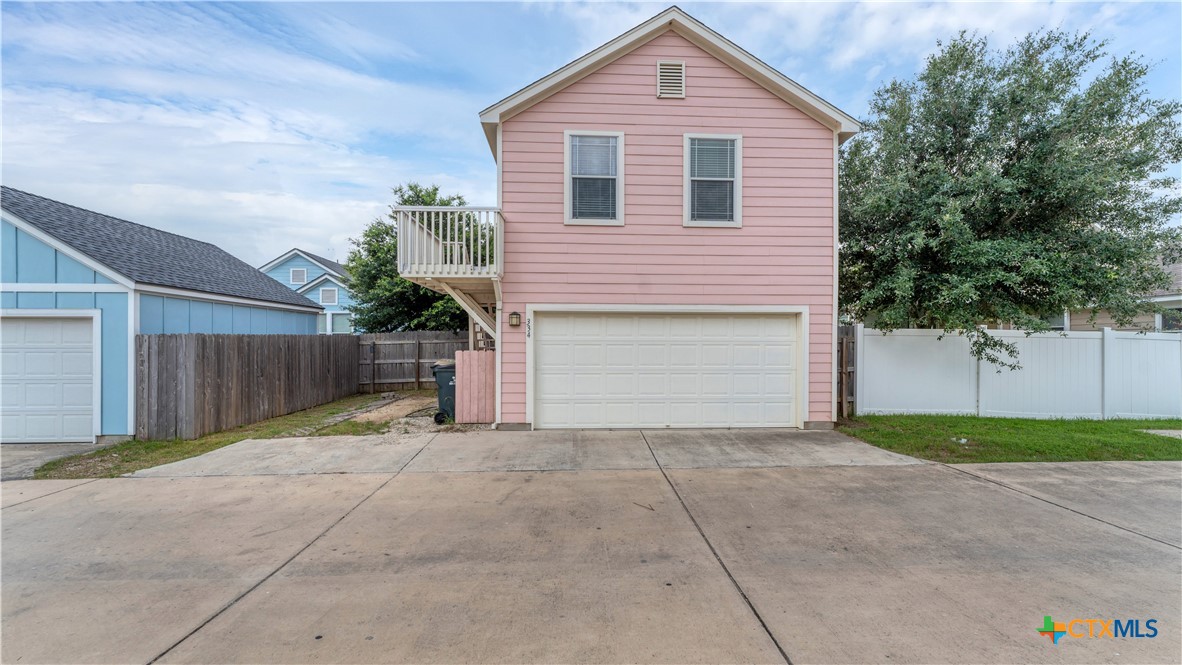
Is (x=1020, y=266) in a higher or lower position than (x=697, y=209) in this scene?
lower

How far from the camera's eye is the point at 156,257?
9.00 m

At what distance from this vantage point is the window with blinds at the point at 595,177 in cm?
767

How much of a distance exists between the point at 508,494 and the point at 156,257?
9206 millimetres

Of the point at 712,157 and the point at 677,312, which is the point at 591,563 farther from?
the point at 712,157

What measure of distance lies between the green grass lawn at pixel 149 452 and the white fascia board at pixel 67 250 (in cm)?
248

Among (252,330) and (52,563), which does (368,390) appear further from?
(52,563)

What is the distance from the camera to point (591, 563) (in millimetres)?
3299

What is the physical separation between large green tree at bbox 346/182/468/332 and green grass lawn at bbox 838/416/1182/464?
11.2m

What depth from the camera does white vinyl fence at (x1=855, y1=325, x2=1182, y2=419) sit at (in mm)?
8539

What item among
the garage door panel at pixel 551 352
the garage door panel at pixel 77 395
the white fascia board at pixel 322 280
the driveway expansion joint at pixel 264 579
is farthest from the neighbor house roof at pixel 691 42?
the white fascia board at pixel 322 280

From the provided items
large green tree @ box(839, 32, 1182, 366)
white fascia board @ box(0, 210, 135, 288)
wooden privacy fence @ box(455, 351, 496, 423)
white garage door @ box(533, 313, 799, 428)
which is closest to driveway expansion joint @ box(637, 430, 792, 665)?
white garage door @ box(533, 313, 799, 428)

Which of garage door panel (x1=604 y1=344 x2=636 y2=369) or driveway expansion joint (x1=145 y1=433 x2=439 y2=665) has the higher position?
garage door panel (x1=604 y1=344 x2=636 y2=369)

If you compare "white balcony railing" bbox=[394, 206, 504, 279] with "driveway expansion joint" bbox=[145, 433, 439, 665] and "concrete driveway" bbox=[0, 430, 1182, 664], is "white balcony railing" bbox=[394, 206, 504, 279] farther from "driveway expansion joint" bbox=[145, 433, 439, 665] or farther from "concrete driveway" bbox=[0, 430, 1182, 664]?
"driveway expansion joint" bbox=[145, 433, 439, 665]

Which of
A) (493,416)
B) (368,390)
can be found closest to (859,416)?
(493,416)
